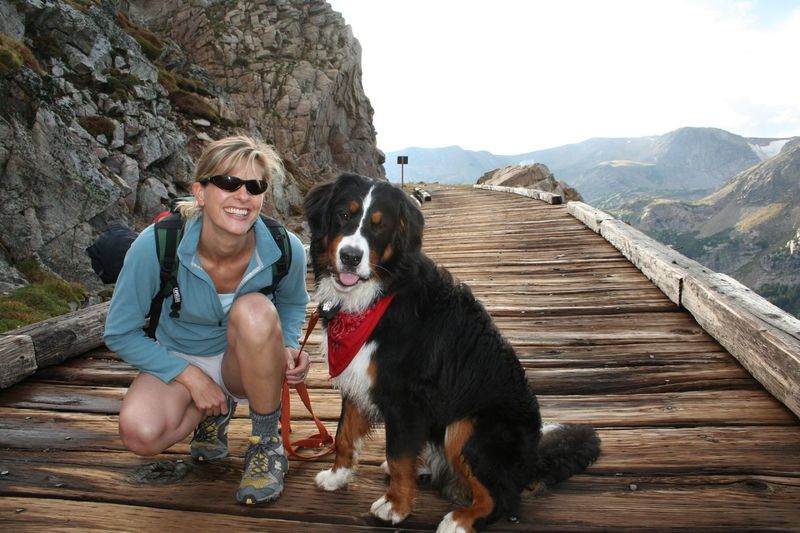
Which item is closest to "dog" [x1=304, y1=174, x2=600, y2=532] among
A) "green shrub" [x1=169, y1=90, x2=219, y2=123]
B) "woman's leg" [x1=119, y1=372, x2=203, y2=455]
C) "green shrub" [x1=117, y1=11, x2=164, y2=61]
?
"woman's leg" [x1=119, y1=372, x2=203, y2=455]

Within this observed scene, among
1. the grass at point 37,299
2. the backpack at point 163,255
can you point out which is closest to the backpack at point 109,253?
the backpack at point 163,255

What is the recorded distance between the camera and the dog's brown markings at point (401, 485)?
2.15 meters

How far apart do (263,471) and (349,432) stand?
42 centimetres

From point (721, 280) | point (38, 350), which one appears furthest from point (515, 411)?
point (38, 350)

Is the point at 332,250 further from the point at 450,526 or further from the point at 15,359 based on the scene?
the point at 15,359

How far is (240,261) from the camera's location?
2.59m

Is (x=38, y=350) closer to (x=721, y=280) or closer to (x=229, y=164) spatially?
(x=229, y=164)

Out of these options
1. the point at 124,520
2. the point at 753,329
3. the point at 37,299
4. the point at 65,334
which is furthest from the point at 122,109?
the point at 753,329

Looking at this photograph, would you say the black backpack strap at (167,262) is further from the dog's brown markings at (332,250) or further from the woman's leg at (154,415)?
the dog's brown markings at (332,250)

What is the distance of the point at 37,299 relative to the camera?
6.50m

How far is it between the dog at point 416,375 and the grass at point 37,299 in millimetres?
4933

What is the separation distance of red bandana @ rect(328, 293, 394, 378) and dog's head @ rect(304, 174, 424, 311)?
73mm

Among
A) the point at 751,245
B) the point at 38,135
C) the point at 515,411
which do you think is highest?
the point at 38,135

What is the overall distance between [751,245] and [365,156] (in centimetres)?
19340
